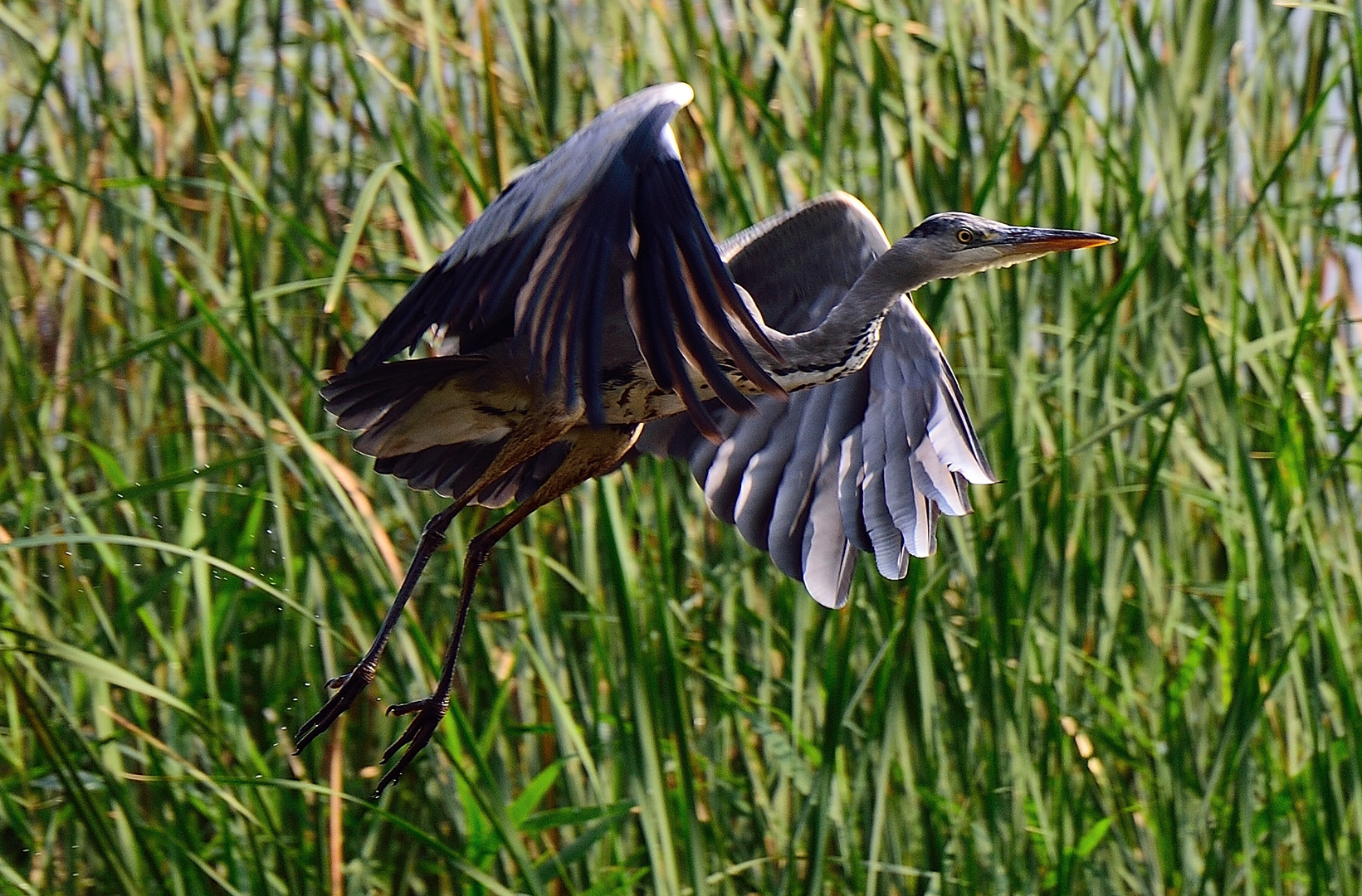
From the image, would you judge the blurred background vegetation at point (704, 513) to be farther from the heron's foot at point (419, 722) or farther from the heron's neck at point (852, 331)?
the heron's neck at point (852, 331)

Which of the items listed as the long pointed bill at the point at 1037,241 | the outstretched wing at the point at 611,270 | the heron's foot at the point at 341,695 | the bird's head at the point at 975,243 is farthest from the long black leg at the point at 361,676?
the long pointed bill at the point at 1037,241

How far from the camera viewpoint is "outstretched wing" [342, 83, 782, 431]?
7.44 ft

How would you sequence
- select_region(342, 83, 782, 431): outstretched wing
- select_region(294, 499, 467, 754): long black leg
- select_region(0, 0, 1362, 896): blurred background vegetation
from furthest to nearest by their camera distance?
select_region(0, 0, 1362, 896): blurred background vegetation, select_region(294, 499, 467, 754): long black leg, select_region(342, 83, 782, 431): outstretched wing

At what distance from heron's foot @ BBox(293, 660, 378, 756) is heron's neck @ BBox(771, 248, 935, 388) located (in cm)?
84

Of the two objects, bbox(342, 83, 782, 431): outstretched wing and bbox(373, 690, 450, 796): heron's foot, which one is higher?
bbox(342, 83, 782, 431): outstretched wing

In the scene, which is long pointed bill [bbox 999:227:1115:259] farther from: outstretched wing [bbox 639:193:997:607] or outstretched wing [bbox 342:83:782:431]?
outstretched wing [bbox 342:83:782:431]

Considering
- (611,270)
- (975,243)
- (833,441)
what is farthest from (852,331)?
(611,270)

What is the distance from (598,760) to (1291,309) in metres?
1.71

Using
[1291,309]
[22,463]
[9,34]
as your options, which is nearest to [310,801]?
[22,463]

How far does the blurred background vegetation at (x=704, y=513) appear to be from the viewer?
3.03 meters

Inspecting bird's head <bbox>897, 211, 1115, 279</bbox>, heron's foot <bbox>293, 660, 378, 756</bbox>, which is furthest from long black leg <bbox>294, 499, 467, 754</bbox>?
bird's head <bbox>897, 211, 1115, 279</bbox>

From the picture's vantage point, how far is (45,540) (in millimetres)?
2453

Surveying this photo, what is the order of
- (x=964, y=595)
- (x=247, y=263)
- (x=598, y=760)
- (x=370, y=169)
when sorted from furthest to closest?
1. (x=370, y=169)
2. (x=964, y=595)
3. (x=598, y=760)
4. (x=247, y=263)

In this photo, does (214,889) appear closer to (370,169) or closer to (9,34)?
(370,169)
